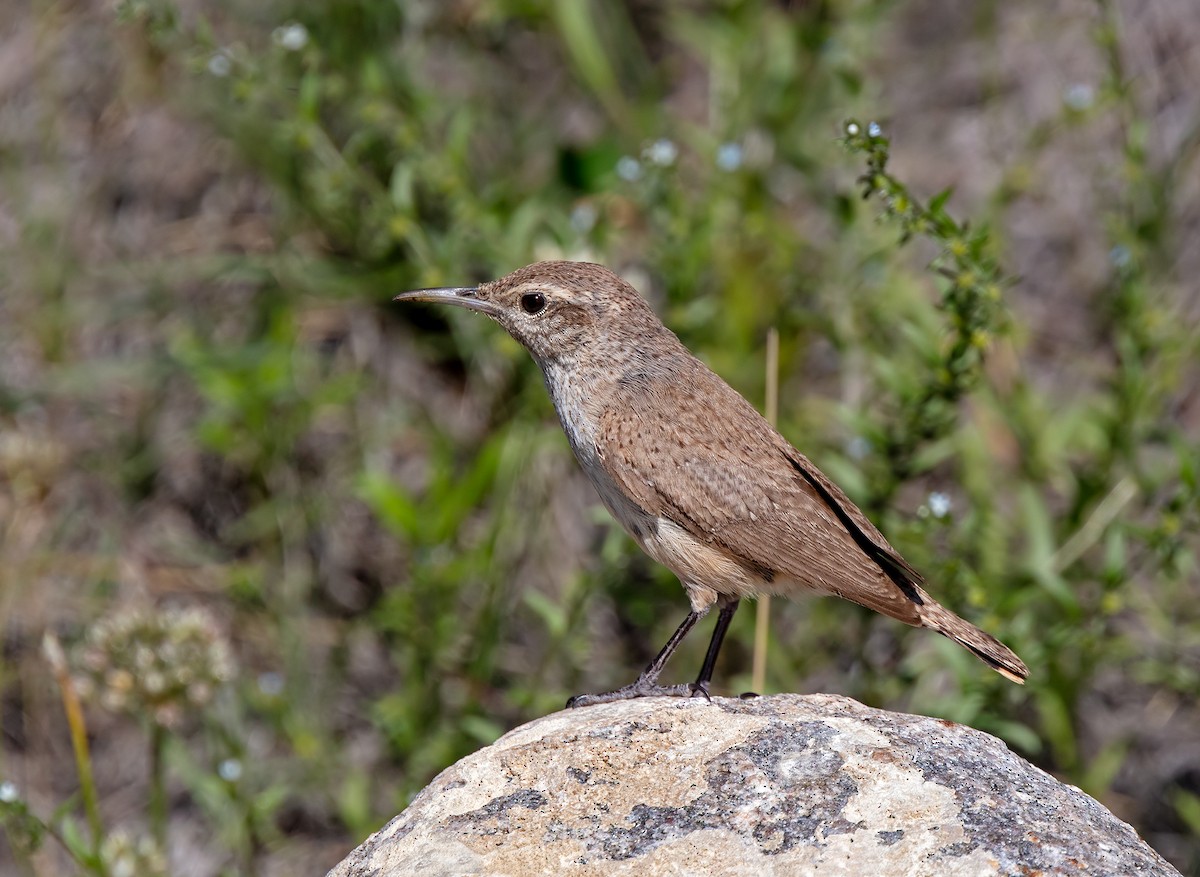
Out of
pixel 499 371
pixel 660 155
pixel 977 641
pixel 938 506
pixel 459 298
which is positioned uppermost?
pixel 660 155

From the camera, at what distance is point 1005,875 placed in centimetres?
323

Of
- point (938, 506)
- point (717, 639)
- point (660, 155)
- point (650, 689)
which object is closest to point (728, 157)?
point (660, 155)

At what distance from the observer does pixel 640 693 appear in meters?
4.73

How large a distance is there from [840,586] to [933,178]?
504 cm

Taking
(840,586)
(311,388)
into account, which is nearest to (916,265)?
(311,388)

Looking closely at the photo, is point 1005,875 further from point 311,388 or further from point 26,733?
point 26,733

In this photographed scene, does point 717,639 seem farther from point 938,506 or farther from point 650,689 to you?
point 938,506

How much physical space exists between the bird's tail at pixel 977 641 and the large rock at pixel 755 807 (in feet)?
2.26

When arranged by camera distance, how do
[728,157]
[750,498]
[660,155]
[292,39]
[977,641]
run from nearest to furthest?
1. [977,641]
2. [750,498]
3. [292,39]
4. [660,155]
5. [728,157]

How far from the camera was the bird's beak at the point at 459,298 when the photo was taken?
5453 mm

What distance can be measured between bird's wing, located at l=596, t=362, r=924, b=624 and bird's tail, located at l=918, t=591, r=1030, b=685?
59mm

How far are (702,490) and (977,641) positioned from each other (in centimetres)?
102

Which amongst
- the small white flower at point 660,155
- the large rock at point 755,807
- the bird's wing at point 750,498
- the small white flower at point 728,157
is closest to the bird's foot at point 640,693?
the bird's wing at point 750,498

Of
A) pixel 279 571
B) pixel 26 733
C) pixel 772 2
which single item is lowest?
pixel 26 733
